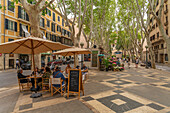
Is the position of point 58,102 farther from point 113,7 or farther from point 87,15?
point 113,7

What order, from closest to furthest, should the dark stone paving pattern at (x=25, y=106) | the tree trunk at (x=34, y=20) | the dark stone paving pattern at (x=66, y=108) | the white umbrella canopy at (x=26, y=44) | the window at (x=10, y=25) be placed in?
the dark stone paving pattern at (x=66, y=108) → the dark stone paving pattern at (x=25, y=106) → the white umbrella canopy at (x=26, y=44) → the tree trunk at (x=34, y=20) → the window at (x=10, y=25)

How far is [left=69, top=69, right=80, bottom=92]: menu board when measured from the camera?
4.56 m

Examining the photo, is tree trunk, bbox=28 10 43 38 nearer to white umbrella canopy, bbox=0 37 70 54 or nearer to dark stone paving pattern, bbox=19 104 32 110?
white umbrella canopy, bbox=0 37 70 54

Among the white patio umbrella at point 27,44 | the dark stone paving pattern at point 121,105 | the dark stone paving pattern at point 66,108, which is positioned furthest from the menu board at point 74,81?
the white patio umbrella at point 27,44

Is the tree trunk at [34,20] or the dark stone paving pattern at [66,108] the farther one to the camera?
the tree trunk at [34,20]

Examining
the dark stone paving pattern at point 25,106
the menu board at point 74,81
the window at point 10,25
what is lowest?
the dark stone paving pattern at point 25,106

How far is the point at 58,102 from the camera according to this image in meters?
4.11

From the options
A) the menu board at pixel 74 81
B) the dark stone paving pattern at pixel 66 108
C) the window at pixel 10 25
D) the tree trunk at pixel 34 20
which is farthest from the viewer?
the window at pixel 10 25

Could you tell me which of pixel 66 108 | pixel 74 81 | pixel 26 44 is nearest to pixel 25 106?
pixel 66 108

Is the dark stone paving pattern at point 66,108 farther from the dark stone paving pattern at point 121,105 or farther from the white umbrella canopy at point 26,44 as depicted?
the white umbrella canopy at point 26,44

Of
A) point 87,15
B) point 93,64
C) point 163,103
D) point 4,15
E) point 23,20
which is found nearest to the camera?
point 163,103

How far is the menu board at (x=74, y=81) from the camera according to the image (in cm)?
456

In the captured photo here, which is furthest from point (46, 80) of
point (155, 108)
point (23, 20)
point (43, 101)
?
point (23, 20)

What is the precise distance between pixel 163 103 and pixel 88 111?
9.19 ft
